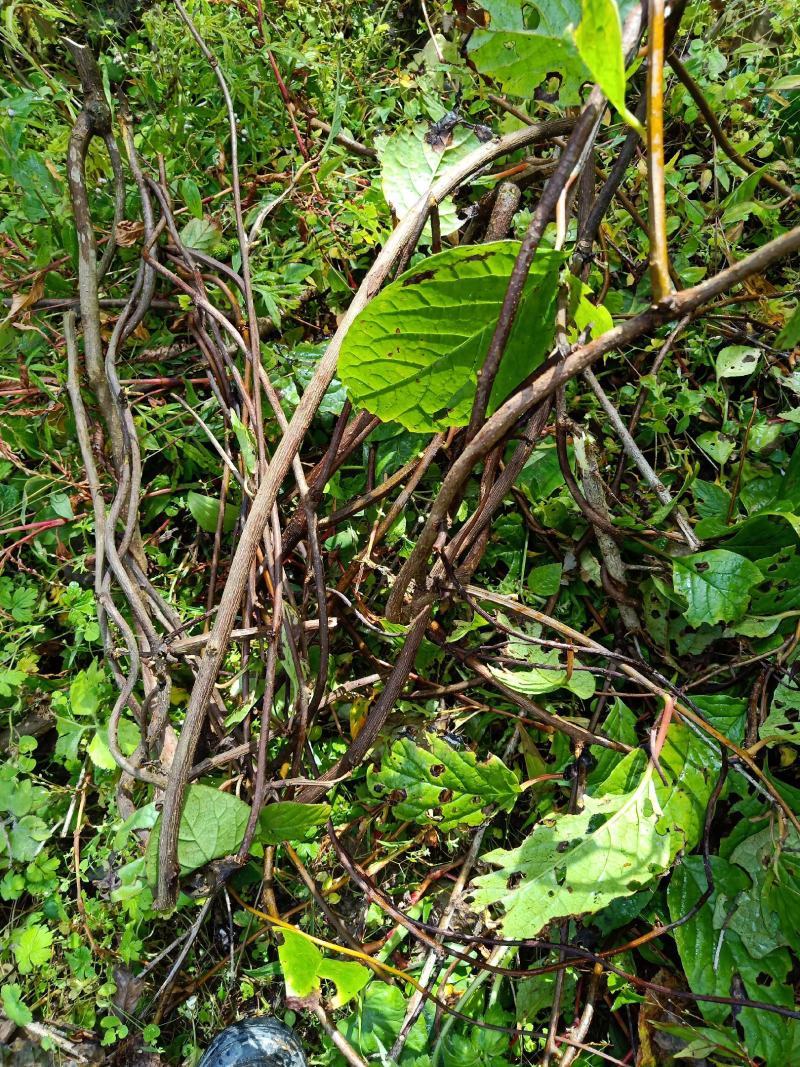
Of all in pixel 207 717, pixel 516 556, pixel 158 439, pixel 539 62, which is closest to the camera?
pixel 539 62

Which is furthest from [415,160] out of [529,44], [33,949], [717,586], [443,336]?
[33,949]

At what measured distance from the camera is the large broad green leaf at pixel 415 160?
1447 millimetres

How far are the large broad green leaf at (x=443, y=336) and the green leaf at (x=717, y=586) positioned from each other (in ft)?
2.11

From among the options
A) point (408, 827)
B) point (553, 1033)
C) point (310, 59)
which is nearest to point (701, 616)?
point (408, 827)

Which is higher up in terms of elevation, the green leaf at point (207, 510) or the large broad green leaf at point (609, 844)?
the green leaf at point (207, 510)

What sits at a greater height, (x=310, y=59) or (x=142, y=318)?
(x=310, y=59)

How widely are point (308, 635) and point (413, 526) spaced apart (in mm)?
360

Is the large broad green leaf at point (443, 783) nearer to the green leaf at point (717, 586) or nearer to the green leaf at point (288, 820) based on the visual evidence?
the green leaf at point (288, 820)

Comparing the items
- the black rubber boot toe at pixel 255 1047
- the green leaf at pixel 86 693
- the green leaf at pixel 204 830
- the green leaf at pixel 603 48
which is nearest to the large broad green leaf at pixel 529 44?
the green leaf at pixel 603 48

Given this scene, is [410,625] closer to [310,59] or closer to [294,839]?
[294,839]

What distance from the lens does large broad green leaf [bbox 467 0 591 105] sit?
1104 millimetres

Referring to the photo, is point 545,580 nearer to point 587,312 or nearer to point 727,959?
point 587,312

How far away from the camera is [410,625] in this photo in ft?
4.63

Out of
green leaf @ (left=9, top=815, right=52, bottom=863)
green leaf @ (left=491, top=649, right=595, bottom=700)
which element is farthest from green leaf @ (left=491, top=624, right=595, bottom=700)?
green leaf @ (left=9, top=815, right=52, bottom=863)
